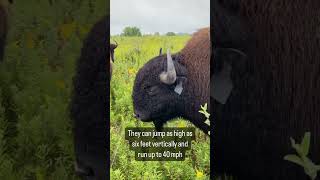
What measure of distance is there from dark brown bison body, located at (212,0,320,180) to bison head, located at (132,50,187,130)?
10.7 inches

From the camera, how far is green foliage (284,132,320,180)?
3.63 meters

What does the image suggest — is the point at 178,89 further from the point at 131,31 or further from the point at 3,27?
the point at 3,27

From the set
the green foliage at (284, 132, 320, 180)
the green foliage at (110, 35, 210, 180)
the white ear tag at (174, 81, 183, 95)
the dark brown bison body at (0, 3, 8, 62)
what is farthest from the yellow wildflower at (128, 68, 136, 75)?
the dark brown bison body at (0, 3, 8, 62)

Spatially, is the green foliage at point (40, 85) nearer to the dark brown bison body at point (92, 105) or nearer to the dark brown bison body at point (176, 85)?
the dark brown bison body at point (92, 105)

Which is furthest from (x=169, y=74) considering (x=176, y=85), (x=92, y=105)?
(x=92, y=105)

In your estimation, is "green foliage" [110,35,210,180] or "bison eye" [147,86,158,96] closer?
"green foliage" [110,35,210,180]

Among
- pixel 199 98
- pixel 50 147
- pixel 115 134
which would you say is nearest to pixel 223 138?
pixel 199 98

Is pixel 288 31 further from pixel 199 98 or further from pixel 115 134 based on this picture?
pixel 115 134

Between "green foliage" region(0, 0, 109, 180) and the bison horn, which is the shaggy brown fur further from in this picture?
"green foliage" region(0, 0, 109, 180)

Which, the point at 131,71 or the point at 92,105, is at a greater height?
the point at 131,71

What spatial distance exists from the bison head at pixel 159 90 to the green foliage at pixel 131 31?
0.15 metres

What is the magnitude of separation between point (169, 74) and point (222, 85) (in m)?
0.29

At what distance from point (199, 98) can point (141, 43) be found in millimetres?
405

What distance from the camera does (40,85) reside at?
4168 millimetres
